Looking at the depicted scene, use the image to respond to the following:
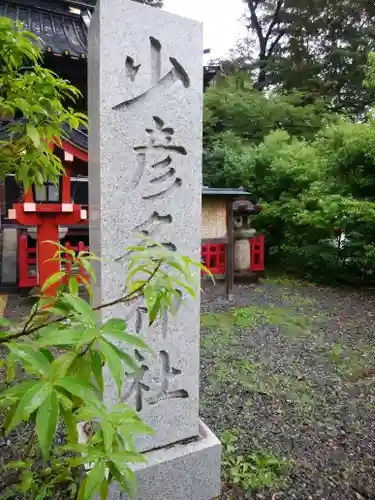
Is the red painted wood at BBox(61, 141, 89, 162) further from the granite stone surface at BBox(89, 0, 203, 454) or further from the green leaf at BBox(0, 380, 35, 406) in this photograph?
the green leaf at BBox(0, 380, 35, 406)

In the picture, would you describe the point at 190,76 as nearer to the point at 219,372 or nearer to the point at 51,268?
the point at 219,372

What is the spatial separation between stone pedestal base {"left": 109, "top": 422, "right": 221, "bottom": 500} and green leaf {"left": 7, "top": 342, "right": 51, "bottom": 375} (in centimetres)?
134

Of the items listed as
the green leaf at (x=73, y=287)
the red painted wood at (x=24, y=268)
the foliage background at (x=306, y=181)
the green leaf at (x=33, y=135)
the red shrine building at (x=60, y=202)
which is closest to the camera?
the green leaf at (x=73, y=287)

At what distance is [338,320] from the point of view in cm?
506

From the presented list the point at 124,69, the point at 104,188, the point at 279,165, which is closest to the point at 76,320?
the point at 104,188

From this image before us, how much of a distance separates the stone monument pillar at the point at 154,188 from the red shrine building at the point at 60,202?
255cm

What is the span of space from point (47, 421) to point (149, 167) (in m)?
1.31

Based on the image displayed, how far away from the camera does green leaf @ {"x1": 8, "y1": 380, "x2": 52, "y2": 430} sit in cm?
63

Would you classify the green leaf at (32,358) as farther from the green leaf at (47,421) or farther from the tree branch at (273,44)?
the tree branch at (273,44)

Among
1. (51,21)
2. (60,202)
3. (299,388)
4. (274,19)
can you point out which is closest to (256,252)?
(60,202)

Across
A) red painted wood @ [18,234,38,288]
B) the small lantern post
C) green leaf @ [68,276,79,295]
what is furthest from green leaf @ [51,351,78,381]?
red painted wood @ [18,234,38,288]

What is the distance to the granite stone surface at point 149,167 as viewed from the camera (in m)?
1.63

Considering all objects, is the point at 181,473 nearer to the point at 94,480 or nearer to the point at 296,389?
the point at 94,480

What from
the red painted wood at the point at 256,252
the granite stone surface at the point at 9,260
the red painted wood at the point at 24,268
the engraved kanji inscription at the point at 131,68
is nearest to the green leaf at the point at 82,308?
the engraved kanji inscription at the point at 131,68
